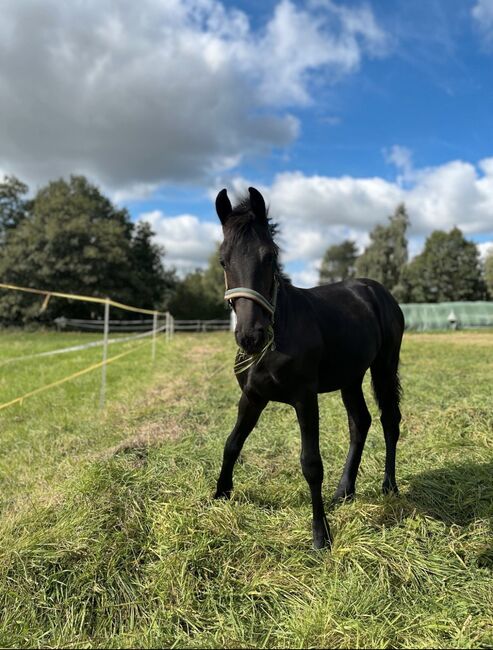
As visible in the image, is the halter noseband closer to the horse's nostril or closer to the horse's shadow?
the horse's nostril

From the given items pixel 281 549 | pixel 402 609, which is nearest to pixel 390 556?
pixel 402 609

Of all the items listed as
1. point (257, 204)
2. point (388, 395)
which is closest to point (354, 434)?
point (388, 395)

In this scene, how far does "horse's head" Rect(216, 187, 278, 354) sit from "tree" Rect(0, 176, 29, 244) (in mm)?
49000

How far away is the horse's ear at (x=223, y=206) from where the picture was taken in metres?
2.73

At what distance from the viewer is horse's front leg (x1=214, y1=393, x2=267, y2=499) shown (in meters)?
3.20

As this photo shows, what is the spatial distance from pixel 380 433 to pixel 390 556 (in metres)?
2.68

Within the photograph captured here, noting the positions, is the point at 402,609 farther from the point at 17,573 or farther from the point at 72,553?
→ the point at 17,573

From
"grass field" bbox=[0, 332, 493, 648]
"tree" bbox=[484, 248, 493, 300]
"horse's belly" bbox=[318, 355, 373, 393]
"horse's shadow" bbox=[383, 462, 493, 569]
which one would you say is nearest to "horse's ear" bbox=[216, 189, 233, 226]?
"horse's belly" bbox=[318, 355, 373, 393]

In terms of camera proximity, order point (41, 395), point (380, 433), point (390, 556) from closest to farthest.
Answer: point (390, 556), point (380, 433), point (41, 395)

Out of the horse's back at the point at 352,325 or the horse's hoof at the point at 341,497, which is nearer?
the horse's back at the point at 352,325

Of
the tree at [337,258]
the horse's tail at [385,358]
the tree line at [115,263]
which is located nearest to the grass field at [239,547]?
the horse's tail at [385,358]

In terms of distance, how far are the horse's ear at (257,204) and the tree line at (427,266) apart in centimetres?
5068

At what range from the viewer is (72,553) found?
102 inches

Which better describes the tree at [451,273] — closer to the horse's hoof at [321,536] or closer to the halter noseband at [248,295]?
the horse's hoof at [321,536]
